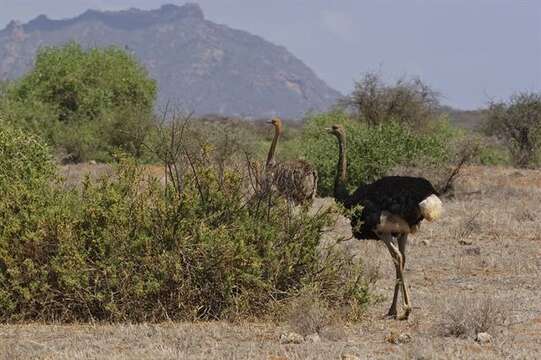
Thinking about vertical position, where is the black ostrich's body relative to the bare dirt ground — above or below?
above

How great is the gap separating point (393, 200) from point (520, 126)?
23.9 m

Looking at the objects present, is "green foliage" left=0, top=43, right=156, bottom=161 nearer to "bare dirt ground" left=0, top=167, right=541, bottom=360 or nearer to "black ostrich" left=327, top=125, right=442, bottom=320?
"bare dirt ground" left=0, top=167, right=541, bottom=360

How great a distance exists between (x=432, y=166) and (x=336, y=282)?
451 inches

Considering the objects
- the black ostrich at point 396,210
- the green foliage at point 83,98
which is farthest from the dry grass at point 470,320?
the green foliage at point 83,98

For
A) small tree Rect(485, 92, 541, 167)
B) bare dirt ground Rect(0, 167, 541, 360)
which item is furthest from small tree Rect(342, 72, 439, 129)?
bare dirt ground Rect(0, 167, 541, 360)

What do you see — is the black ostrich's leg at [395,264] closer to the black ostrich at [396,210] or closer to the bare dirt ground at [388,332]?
the black ostrich at [396,210]

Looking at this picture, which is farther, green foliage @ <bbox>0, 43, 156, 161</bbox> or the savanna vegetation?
green foliage @ <bbox>0, 43, 156, 161</bbox>

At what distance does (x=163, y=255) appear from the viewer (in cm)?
695

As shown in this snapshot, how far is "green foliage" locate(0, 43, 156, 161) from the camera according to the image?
2797cm

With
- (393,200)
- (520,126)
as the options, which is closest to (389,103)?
(520,126)

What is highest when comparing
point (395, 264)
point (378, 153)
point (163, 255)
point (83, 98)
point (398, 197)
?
point (398, 197)

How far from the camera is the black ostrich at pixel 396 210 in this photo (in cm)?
735

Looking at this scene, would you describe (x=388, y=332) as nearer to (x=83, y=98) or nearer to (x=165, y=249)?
→ (x=165, y=249)

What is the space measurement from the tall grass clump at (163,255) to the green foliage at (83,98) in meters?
18.9
